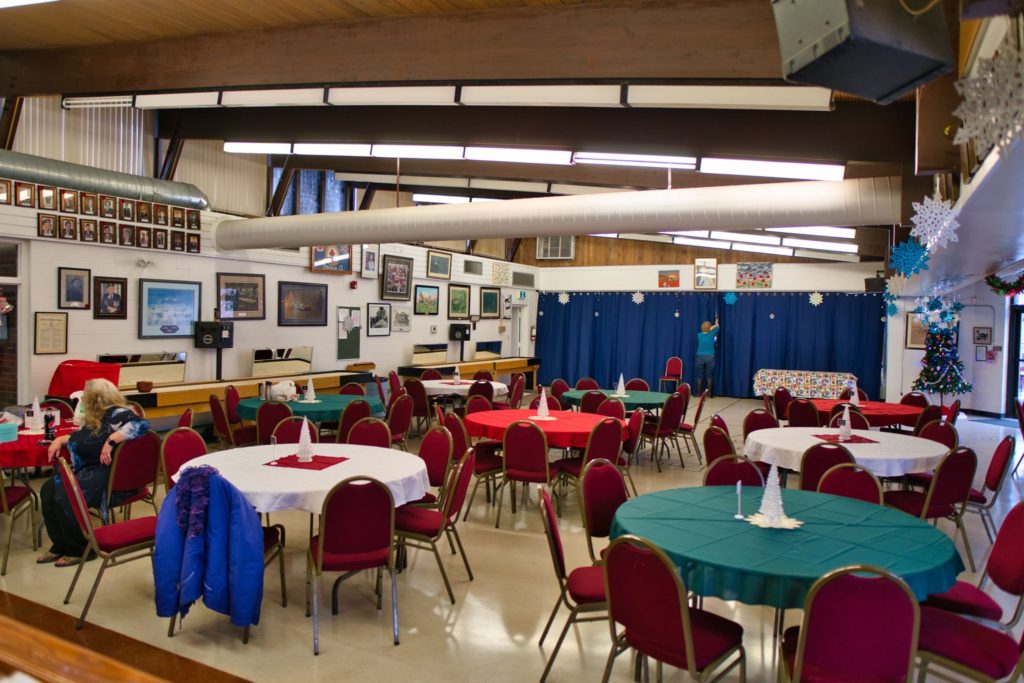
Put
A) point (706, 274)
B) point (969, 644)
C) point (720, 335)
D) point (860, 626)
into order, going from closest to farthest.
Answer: point (860, 626) → point (969, 644) → point (706, 274) → point (720, 335)

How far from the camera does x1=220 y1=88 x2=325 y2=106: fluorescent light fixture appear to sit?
546 centimetres

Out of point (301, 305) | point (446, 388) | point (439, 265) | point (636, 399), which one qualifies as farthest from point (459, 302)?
point (636, 399)

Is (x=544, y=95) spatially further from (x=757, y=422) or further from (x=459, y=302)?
(x=459, y=302)

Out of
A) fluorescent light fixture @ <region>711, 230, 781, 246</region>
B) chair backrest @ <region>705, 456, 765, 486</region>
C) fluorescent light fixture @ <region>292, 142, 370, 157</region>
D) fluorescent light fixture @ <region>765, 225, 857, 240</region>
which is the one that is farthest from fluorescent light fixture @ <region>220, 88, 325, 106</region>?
fluorescent light fixture @ <region>711, 230, 781, 246</region>

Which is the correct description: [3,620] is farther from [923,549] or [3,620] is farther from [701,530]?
[923,549]

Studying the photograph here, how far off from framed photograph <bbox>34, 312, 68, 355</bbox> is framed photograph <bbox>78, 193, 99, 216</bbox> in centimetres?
116

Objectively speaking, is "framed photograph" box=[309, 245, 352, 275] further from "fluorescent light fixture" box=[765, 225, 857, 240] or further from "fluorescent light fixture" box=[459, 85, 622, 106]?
"fluorescent light fixture" box=[765, 225, 857, 240]

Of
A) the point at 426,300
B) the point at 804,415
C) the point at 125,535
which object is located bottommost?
the point at 125,535

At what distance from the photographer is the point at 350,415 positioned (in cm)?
657

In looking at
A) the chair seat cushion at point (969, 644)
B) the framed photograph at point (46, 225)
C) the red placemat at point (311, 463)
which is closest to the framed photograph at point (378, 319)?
the framed photograph at point (46, 225)

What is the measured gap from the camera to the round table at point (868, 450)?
484 cm

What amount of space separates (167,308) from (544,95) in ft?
19.9

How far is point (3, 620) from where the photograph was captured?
1.35 meters

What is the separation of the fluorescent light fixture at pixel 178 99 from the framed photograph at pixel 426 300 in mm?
7151
